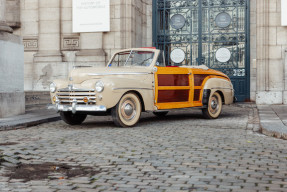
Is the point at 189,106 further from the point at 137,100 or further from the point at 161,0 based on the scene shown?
the point at 161,0

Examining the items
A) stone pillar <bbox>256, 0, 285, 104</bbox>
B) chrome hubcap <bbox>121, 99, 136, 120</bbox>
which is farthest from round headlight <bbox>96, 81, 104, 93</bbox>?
stone pillar <bbox>256, 0, 285, 104</bbox>

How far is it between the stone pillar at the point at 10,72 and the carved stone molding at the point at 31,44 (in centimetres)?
746

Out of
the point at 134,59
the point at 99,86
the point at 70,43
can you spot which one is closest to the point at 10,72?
the point at 134,59

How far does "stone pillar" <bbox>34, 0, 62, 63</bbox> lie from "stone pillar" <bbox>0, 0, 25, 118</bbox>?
272 inches

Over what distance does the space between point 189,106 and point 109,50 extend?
8.09 m

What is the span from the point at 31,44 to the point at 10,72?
27.4ft

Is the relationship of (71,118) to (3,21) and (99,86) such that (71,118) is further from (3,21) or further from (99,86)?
(3,21)

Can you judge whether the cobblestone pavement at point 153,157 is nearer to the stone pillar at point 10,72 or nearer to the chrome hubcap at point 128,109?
the chrome hubcap at point 128,109

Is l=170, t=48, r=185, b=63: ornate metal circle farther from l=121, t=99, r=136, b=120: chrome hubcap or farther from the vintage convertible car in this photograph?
l=121, t=99, r=136, b=120: chrome hubcap

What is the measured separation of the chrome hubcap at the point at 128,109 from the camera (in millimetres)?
8812

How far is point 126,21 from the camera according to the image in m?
17.4

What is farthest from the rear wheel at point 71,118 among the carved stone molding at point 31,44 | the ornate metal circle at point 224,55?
the carved stone molding at point 31,44

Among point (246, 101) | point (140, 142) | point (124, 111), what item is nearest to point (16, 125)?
point (124, 111)

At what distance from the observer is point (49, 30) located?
18469 millimetres
